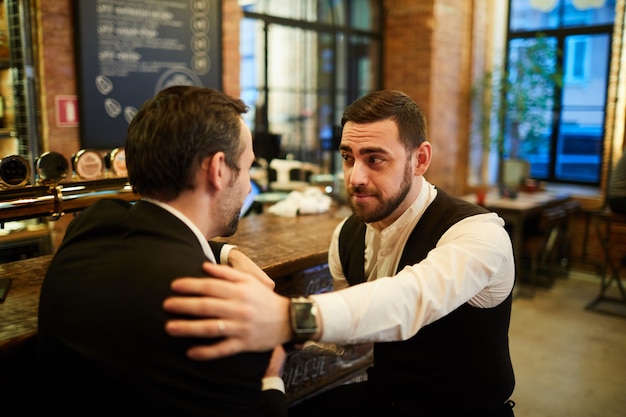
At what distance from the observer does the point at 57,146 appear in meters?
3.36

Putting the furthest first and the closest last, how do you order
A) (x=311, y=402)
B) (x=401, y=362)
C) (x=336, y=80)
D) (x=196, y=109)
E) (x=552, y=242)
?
(x=336, y=80) < (x=552, y=242) < (x=311, y=402) < (x=401, y=362) < (x=196, y=109)

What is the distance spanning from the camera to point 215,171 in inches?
46.9

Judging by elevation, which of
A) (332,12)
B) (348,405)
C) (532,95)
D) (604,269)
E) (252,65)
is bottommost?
(604,269)

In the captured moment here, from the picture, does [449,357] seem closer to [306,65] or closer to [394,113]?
[394,113]

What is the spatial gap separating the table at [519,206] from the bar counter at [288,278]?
242cm

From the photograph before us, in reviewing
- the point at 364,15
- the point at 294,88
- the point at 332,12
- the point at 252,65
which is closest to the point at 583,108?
the point at 364,15

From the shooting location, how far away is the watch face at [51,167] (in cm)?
176

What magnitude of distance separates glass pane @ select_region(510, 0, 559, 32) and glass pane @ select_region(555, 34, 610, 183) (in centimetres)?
28

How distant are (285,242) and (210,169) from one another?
1.05 meters

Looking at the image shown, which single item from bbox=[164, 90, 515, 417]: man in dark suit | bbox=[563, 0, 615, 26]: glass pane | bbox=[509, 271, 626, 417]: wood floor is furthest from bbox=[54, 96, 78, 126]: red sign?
bbox=[563, 0, 615, 26]: glass pane

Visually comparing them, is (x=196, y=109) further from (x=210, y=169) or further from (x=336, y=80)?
(x=336, y=80)

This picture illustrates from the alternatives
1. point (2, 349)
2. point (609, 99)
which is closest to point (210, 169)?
point (2, 349)

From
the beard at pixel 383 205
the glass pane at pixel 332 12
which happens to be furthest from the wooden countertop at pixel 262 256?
the glass pane at pixel 332 12

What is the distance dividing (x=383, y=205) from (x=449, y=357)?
47cm
